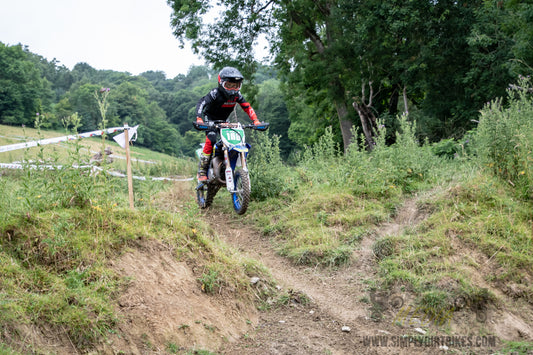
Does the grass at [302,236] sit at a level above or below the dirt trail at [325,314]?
above

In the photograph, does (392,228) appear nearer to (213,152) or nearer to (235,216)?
(235,216)

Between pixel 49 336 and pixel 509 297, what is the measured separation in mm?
4478

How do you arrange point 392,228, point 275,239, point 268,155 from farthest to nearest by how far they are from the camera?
point 268,155
point 275,239
point 392,228

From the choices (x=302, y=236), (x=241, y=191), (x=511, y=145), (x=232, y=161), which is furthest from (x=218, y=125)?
(x=511, y=145)

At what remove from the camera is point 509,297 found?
4438 millimetres

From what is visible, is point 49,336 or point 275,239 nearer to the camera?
point 49,336

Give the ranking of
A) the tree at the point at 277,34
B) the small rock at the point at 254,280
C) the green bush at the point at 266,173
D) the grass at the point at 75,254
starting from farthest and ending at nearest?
the tree at the point at 277,34
the green bush at the point at 266,173
the small rock at the point at 254,280
the grass at the point at 75,254

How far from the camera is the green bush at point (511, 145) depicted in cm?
595

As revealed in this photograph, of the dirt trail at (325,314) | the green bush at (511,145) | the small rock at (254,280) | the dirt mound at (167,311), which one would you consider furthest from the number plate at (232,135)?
the green bush at (511,145)

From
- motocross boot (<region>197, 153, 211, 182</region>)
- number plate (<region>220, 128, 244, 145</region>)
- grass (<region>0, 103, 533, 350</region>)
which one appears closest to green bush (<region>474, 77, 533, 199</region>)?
grass (<region>0, 103, 533, 350</region>)

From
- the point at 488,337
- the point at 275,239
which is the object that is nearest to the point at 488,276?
→ the point at 488,337

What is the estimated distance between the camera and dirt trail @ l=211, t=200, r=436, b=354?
377cm

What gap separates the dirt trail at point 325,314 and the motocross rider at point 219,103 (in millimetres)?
2374

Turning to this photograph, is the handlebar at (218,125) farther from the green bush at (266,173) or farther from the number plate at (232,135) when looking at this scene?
the green bush at (266,173)
